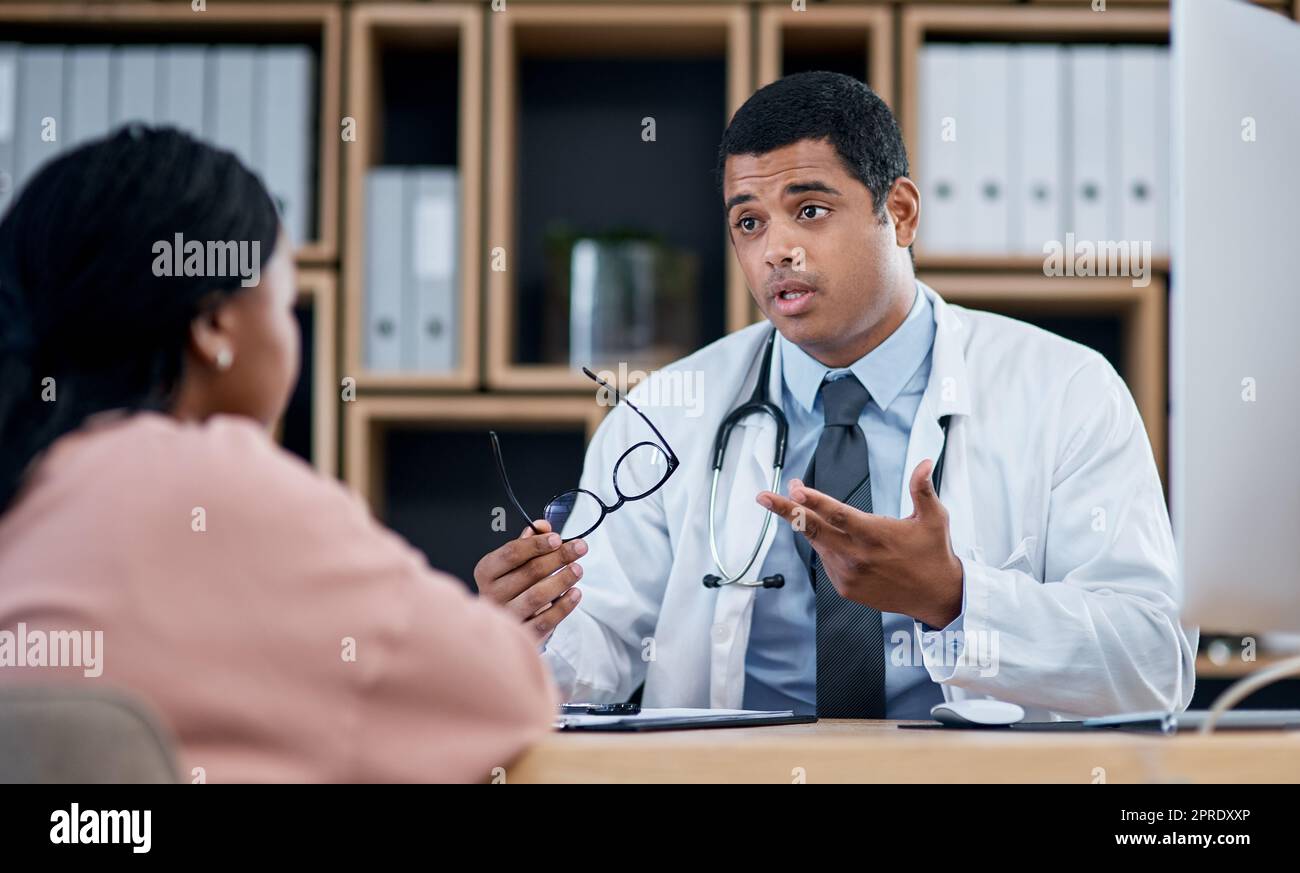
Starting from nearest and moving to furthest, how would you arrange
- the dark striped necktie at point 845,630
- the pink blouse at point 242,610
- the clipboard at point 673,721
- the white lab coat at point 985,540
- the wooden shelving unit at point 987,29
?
the pink blouse at point 242,610, the clipboard at point 673,721, the white lab coat at point 985,540, the dark striped necktie at point 845,630, the wooden shelving unit at point 987,29

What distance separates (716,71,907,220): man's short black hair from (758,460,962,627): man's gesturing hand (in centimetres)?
68

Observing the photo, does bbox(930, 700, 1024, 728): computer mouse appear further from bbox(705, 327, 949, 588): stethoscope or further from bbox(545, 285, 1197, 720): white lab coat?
bbox(705, 327, 949, 588): stethoscope

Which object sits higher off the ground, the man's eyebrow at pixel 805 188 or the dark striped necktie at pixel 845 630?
the man's eyebrow at pixel 805 188

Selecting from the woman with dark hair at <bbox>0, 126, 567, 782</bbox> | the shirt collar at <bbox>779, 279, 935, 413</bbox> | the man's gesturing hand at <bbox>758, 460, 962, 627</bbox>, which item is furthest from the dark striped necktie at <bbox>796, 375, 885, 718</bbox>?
the woman with dark hair at <bbox>0, 126, 567, 782</bbox>

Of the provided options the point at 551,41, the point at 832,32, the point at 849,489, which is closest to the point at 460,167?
the point at 551,41

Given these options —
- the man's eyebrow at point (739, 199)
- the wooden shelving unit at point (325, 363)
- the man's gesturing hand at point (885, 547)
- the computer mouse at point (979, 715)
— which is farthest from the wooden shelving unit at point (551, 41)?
the computer mouse at point (979, 715)

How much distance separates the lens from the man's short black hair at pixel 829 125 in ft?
5.84

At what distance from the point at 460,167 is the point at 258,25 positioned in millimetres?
Result: 521

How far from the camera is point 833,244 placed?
70.6 inches

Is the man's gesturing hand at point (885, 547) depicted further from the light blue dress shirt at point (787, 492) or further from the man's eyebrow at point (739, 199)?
the man's eyebrow at point (739, 199)

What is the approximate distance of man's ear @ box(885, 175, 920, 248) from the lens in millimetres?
1877

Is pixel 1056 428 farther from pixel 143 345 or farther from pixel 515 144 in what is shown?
pixel 515 144
